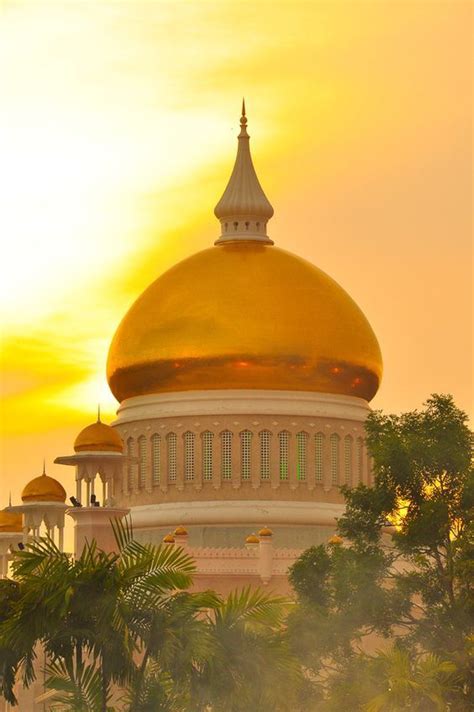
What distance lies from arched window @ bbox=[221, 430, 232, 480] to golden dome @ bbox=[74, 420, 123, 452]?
5.06 m

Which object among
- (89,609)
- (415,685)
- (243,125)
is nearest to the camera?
(89,609)

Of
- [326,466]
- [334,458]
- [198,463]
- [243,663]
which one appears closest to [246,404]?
[198,463]

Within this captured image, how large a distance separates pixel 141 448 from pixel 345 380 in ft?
17.9

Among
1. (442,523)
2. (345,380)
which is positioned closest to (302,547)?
(345,380)

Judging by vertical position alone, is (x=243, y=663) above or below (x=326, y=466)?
below

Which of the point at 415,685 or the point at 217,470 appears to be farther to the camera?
the point at 217,470

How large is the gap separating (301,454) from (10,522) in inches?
392

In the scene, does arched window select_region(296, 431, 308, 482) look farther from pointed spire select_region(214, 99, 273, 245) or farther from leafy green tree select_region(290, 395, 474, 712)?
leafy green tree select_region(290, 395, 474, 712)

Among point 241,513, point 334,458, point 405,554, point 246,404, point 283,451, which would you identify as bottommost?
point 405,554

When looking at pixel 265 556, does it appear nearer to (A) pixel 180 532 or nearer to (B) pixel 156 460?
(A) pixel 180 532

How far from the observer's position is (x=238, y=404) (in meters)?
56.3

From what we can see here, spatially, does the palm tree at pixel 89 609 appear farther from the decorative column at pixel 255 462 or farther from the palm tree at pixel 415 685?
the decorative column at pixel 255 462

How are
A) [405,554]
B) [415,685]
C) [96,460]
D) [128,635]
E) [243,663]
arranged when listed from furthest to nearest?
1. [96,460]
2. [405,554]
3. [415,685]
4. [243,663]
5. [128,635]

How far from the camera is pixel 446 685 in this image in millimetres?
32938
